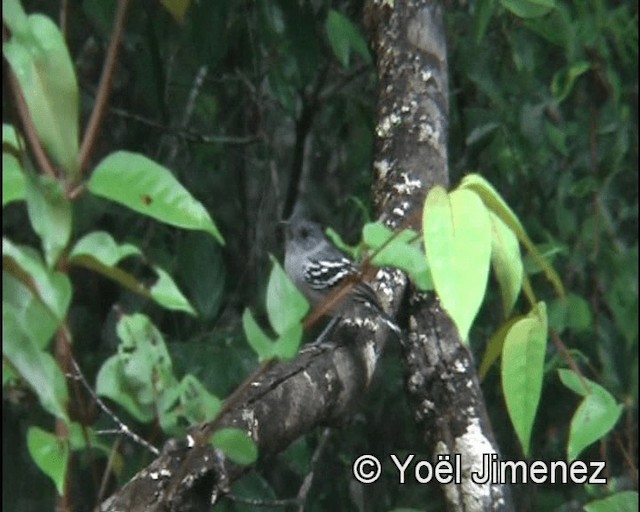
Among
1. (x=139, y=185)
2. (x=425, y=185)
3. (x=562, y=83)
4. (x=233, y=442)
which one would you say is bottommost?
(x=562, y=83)

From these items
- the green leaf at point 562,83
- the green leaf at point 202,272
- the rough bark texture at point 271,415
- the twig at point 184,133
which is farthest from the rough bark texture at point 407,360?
the green leaf at point 562,83

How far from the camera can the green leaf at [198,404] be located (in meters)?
0.93

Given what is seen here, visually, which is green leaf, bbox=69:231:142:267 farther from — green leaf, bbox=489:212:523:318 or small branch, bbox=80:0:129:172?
green leaf, bbox=489:212:523:318

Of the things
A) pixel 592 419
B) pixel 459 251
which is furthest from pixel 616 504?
pixel 459 251

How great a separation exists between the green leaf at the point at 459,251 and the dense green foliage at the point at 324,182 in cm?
45

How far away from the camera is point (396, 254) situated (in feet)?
3.36

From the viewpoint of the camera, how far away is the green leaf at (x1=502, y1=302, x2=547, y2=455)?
3.58 feet

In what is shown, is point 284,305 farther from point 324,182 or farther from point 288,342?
point 324,182

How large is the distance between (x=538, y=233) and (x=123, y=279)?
83.7 inches

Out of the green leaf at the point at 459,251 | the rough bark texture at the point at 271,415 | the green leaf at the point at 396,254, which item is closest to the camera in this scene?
the green leaf at the point at 459,251

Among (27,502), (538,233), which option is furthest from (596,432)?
(27,502)

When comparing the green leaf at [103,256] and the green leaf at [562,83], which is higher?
the green leaf at [103,256]

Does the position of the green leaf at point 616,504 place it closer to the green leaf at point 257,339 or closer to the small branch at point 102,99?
the green leaf at point 257,339

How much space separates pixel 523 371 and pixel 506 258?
0.34ft
